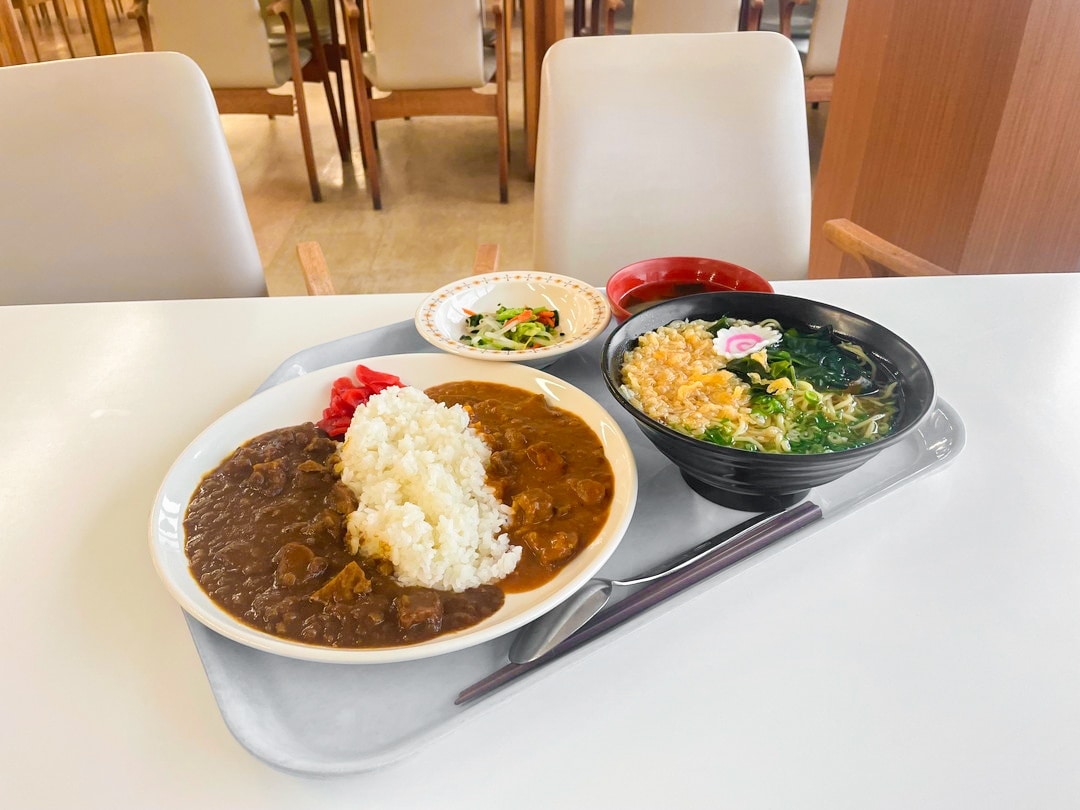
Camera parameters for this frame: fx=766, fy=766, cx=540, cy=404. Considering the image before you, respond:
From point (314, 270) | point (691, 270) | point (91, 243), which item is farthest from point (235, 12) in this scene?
point (691, 270)

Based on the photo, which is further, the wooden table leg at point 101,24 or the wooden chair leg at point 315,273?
the wooden table leg at point 101,24

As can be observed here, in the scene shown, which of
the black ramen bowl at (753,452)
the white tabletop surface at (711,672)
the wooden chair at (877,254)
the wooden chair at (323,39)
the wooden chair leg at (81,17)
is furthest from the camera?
the wooden chair leg at (81,17)

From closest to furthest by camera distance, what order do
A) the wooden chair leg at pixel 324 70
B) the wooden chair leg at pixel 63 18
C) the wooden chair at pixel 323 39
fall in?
the wooden chair leg at pixel 324 70, the wooden chair at pixel 323 39, the wooden chair leg at pixel 63 18

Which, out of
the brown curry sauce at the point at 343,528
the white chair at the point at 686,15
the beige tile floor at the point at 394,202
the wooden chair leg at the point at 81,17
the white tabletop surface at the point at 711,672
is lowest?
the beige tile floor at the point at 394,202

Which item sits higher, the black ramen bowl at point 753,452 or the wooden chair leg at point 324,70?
the black ramen bowl at point 753,452

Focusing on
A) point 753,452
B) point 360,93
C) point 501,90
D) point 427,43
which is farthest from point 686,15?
point 753,452

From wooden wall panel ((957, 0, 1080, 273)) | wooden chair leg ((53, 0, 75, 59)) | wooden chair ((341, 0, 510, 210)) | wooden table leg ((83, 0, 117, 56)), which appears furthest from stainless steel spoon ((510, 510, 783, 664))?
wooden chair leg ((53, 0, 75, 59))

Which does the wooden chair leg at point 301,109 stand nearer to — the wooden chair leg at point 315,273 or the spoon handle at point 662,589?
the wooden chair leg at point 315,273

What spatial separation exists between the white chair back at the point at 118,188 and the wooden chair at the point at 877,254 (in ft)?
4.30

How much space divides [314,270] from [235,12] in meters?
3.10

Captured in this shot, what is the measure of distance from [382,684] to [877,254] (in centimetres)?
132

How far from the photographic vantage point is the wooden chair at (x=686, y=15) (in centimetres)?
407

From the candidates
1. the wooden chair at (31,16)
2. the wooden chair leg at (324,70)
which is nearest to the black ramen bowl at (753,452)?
the wooden chair leg at (324,70)

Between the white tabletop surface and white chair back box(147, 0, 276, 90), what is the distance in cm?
350
